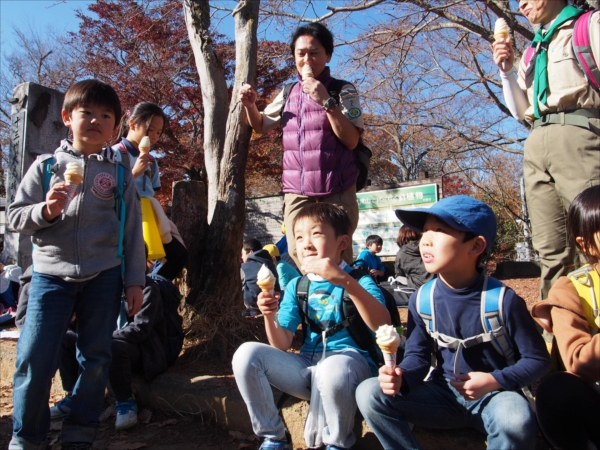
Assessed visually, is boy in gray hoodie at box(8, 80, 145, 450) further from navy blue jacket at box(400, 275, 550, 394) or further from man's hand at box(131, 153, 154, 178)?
navy blue jacket at box(400, 275, 550, 394)

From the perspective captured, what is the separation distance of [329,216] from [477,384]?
39.5 inches

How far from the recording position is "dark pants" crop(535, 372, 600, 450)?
5.70 ft

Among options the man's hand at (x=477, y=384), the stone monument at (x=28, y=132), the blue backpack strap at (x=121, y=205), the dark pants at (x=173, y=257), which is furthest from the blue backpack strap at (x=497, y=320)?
the stone monument at (x=28, y=132)

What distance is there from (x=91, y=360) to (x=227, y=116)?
254cm

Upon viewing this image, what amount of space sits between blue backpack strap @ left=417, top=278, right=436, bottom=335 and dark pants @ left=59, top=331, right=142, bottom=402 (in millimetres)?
1761

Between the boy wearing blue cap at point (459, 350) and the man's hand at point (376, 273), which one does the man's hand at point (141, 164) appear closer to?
the boy wearing blue cap at point (459, 350)

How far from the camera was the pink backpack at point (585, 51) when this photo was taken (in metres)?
2.46

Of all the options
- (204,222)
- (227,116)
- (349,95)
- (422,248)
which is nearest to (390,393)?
(422,248)

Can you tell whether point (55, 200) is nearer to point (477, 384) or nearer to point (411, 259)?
point (477, 384)

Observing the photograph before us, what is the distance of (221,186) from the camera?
4.02 m

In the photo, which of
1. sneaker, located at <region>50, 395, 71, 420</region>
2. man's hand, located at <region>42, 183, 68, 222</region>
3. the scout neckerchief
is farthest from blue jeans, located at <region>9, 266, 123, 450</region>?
the scout neckerchief

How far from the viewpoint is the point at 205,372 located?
3.25m

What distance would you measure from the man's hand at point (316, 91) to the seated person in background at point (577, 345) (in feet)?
5.07

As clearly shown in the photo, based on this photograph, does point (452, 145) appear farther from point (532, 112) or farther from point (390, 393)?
point (390, 393)
